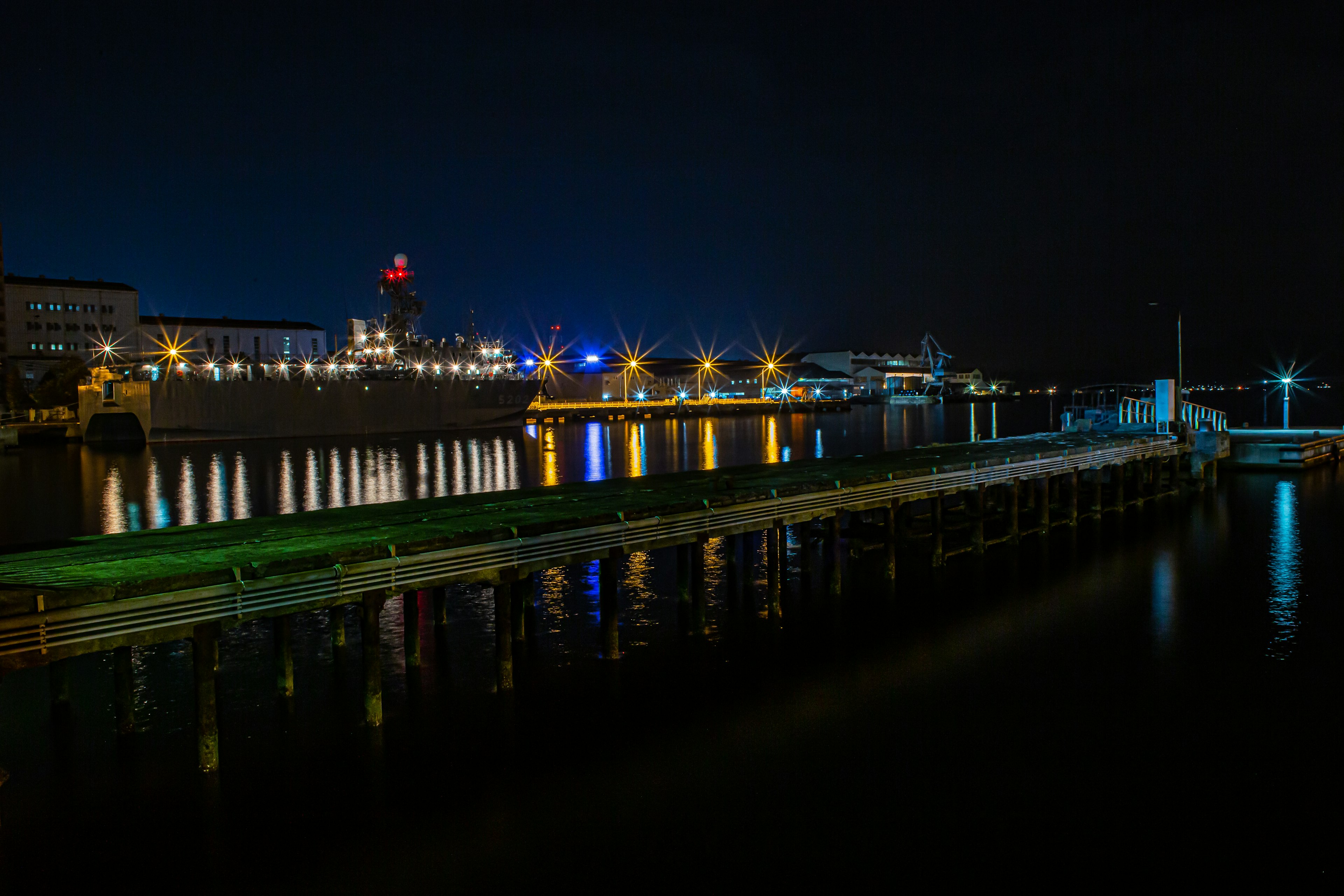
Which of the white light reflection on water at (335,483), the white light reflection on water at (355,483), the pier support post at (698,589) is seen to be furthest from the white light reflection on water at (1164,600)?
the white light reflection on water at (335,483)

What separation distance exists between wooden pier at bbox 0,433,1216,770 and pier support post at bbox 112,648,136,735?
0.02 m

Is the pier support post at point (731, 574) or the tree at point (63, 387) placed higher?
the tree at point (63, 387)

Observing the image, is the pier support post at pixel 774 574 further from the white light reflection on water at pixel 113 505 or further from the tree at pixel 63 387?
the tree at pixel 63 387

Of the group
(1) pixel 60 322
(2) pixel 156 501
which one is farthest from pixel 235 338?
(2) pixel 156 501

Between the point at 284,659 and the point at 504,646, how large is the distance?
2813mm

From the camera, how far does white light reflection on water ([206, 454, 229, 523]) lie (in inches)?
1196

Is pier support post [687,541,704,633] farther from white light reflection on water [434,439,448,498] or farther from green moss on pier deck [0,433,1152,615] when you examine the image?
white light reflection on water [434,439,448,498]

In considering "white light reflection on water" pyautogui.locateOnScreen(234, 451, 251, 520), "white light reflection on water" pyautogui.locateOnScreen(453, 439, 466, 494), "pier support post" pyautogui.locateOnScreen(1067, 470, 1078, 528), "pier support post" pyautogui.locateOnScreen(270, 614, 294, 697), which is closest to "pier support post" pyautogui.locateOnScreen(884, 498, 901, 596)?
"pier support post" pyautogui.locateOnScreen(1067, 470, 1078, 528)

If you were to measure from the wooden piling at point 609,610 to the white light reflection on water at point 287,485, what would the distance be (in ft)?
46.1

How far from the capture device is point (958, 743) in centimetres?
1088

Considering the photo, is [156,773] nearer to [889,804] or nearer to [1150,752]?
[889,804]

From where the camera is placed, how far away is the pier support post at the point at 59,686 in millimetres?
11625

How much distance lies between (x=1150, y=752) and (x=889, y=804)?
350 centimetres

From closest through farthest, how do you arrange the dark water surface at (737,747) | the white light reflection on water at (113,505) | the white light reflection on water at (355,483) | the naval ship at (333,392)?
the dark water surface at (737,747) → the white light reflection on water at (113,505) → the white light reflection on water at (355,483) → the naval ship at (333,392)
